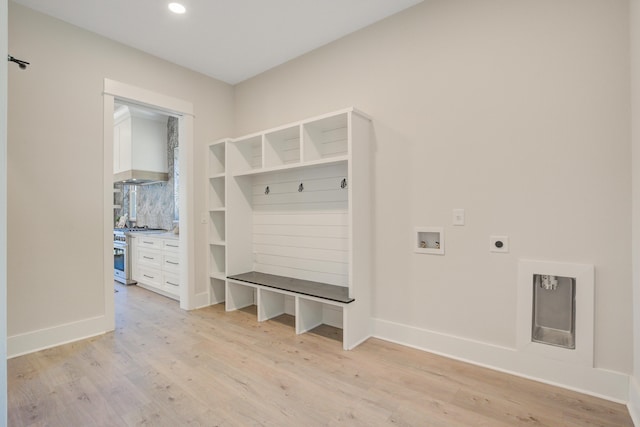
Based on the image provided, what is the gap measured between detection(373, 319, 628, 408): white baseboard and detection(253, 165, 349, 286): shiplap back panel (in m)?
0.72

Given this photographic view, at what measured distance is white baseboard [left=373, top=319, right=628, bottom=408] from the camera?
76.0 inches

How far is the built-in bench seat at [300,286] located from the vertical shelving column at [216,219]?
1.57ft

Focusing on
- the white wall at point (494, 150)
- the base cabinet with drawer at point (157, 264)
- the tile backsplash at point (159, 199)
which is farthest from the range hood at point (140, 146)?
the white wall at point (494, 150)

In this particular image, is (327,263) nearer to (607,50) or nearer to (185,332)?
(185,332)

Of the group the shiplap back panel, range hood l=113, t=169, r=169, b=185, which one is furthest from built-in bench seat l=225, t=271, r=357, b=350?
range hood l=113, t=169, r=169, b=185

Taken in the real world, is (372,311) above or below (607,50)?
below

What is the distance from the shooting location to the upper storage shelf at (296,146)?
2.92 meters

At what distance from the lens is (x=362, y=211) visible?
280 cm

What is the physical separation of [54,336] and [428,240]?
3.31 metres

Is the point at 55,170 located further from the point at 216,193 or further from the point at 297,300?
the point at 297,300

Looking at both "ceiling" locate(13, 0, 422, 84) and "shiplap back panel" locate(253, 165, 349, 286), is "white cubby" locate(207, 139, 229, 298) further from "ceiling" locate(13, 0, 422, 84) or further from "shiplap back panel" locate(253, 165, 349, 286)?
"ceiling" locate(13, 0, 422, 84)

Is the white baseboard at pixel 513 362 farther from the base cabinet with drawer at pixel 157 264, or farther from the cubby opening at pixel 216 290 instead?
the base cabinet with drawer at pixel 157 264

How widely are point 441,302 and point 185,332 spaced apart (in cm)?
237

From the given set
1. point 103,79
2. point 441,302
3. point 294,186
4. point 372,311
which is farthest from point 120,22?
point 441,302
